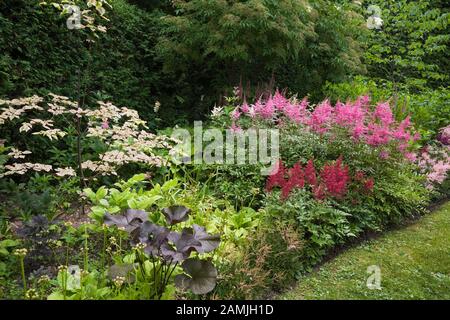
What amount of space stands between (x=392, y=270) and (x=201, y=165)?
2247mm

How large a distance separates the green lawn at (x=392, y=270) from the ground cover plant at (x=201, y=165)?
19mm

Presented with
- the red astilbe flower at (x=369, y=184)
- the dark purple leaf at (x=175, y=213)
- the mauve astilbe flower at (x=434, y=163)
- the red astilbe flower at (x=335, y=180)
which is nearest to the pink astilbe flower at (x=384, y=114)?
the red astilbe flower at (x=369, y=184)

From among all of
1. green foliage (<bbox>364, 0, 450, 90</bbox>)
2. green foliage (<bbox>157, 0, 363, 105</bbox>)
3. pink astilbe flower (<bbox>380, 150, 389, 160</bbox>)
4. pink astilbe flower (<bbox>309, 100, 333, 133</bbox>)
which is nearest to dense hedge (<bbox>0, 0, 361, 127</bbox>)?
green foliage (<bbox>157, 0, 363, 105</bbox>)

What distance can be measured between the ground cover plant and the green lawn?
2cm

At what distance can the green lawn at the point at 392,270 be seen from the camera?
134 inches

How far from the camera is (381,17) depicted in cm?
1243

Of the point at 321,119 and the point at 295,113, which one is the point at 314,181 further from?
the point at 295,113

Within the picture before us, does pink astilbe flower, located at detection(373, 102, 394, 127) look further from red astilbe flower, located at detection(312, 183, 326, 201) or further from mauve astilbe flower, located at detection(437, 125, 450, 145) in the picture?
mauve astilbe flower, located at detection(437, 125, 450, 145)

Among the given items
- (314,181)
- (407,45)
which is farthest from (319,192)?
(407,45)

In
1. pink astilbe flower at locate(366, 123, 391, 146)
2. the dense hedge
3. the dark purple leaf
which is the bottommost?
the dark purple leaf

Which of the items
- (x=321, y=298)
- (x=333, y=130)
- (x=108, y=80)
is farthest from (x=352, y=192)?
(x=108, y=80)

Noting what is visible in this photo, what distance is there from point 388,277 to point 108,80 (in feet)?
14.7

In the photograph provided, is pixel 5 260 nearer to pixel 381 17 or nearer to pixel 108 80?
pixel 108 80

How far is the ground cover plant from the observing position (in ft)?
10.2
